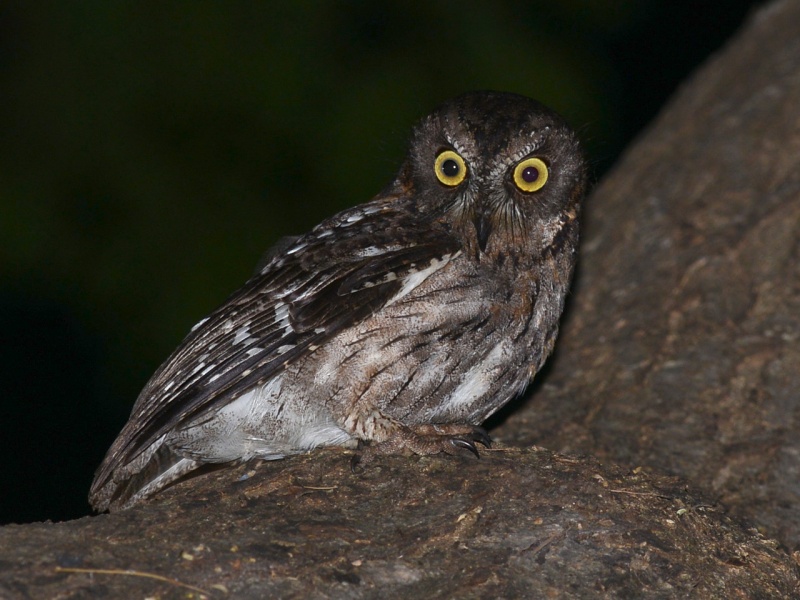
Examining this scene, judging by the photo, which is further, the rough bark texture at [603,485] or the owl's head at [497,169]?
the owl's head at [497,169]

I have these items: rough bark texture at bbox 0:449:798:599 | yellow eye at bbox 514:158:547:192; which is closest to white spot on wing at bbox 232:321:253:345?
rough bark texture at bbox 0:449:798:599

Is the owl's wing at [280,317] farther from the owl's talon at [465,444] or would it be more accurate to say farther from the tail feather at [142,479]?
the owl's talon at [465,444]

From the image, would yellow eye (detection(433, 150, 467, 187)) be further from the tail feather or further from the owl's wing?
the tail feather

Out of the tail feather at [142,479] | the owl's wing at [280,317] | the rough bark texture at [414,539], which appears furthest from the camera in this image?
the tail feather at [142,479]

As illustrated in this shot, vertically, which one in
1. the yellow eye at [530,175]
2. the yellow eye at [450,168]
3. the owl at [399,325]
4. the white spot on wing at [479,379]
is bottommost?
the white spot on wing at [479,379]

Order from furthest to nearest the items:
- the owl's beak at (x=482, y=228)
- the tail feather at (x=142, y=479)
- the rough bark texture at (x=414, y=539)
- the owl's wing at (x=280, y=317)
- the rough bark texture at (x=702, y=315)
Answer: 1. the rough bark texture at (x=702, y=315)
2. the tail feather at (x=142, y=479)
3. the owl's beak at (x=482, y=228)
4. the owl's wing at (x=280, y=317)
5. the rough bark texture at (x=414, y=539)

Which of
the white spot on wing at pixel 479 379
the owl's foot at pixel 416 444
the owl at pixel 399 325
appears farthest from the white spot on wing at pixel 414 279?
the owl's foot at pixel 416 444

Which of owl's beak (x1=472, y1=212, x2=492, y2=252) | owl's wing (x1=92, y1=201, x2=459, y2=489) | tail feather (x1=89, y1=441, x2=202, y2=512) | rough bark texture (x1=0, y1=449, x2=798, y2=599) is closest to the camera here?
rough bark texture (x1=0, y1=449, x2=798, y2=599)

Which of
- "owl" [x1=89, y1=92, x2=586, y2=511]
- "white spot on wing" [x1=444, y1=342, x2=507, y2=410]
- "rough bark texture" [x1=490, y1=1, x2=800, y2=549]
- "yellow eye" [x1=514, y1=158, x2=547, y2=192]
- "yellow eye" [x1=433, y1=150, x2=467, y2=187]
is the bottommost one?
"rough bark texture" [x1=490, y1=1, x2=800, y2=549]
